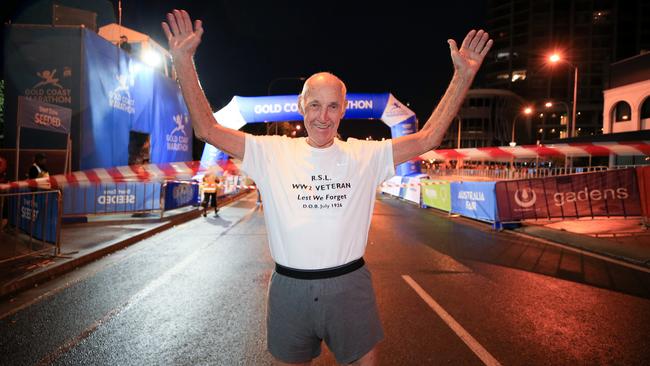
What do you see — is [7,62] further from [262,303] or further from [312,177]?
[312,177]

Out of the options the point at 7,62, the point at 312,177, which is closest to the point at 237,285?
the point at 312,177

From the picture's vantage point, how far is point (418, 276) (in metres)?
6.34

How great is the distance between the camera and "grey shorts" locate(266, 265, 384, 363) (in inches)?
76.9

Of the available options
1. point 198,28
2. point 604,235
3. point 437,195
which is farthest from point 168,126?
point 198,28

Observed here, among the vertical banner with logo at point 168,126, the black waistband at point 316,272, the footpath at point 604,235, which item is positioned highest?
the vertical banner with logo at point 168,126

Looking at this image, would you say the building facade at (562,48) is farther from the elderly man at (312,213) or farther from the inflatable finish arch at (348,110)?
the elderly man at (312,213)

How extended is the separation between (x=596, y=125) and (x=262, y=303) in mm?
90617

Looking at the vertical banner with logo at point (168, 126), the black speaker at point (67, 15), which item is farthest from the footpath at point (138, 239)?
the vertical banner with logo at point (168, 126)

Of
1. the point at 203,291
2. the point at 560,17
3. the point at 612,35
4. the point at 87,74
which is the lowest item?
the point at 203,291

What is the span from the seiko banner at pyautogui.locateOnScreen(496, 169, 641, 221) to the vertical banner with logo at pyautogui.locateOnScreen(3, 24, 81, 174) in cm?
1446

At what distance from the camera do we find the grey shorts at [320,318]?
1.95 meters

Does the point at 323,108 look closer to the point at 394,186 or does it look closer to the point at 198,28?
the point at 198,28

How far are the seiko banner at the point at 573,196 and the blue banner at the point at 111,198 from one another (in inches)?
425

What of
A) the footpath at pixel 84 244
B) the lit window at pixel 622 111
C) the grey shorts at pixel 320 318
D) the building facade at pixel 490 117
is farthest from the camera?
the building facade at pixel 490 117
